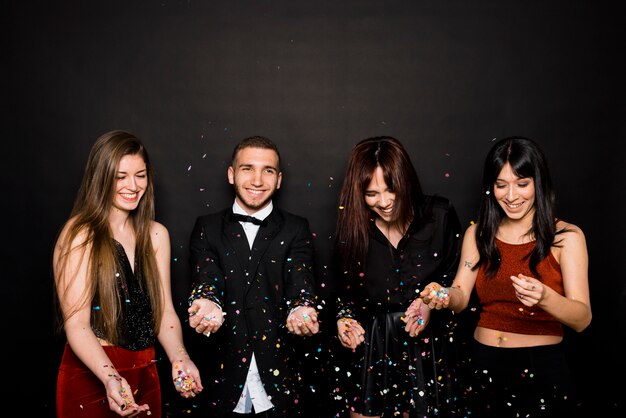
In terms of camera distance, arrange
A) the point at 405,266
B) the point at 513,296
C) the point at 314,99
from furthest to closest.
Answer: the point at 314,99 < the point at 405,266 < the point at 513,296

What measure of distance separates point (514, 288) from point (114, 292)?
1.83 meters

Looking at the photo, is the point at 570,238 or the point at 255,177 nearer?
the point at 570,238

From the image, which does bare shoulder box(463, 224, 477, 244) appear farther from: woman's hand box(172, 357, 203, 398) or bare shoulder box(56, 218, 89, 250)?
bare shoulder box(56, 218, 89, 250)

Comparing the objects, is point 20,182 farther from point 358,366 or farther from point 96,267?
point 358,366

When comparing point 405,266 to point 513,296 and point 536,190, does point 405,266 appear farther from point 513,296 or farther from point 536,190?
point 536,190

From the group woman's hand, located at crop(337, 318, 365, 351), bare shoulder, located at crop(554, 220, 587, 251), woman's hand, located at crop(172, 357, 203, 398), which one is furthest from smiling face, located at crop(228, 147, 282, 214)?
bare shoulder, located at crop(554, 220, 587, 251)

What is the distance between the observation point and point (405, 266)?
3.14 m

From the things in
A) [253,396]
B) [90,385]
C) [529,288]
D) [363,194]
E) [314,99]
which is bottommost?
[253,396]

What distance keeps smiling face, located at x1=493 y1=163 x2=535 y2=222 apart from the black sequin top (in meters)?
1.77

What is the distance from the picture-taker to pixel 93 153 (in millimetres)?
3049

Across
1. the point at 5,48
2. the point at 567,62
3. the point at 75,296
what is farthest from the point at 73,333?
the point at 567,62

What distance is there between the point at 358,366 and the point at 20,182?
2.37 m

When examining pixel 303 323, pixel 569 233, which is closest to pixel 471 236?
pixel 569 233

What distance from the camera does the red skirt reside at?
9.10 ft
